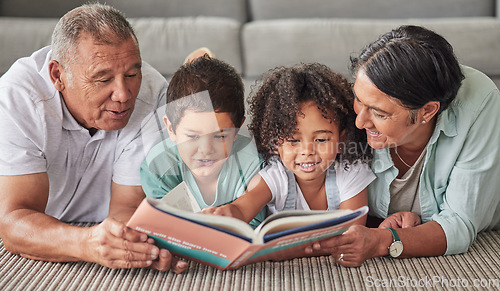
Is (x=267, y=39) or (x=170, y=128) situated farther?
(x=267, y=39)

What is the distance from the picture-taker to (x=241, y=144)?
158 cm

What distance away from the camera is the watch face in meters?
1.40

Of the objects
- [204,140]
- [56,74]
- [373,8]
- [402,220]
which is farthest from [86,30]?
[373,8]

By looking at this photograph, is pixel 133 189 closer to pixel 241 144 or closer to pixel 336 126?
pixel 241 144

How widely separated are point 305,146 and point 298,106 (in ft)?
0.35

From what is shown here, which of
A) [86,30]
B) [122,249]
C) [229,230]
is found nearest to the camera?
[229,230]

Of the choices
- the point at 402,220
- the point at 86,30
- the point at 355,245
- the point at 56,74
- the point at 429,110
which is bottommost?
the point at 402,220

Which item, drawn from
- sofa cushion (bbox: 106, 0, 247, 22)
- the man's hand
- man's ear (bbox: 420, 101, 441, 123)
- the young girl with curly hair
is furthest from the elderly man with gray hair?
sofa cushion (bbox: 106, 0, 247, 22)

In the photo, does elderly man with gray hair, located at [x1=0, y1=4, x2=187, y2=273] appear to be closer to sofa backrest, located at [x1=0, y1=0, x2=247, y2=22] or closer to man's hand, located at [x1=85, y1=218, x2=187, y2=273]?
man's hand, located at [x1=85, y1=218, x2=187, y2=273]

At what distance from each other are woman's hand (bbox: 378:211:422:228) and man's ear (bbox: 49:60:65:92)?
1003 millimetres

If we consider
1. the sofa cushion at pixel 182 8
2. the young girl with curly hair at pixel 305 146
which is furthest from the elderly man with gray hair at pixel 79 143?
the sofa cushion at pixel 182 8

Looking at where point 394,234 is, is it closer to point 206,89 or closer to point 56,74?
point 206,89

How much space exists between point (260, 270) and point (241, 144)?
1.24 ft

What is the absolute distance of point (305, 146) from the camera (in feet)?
4.77
